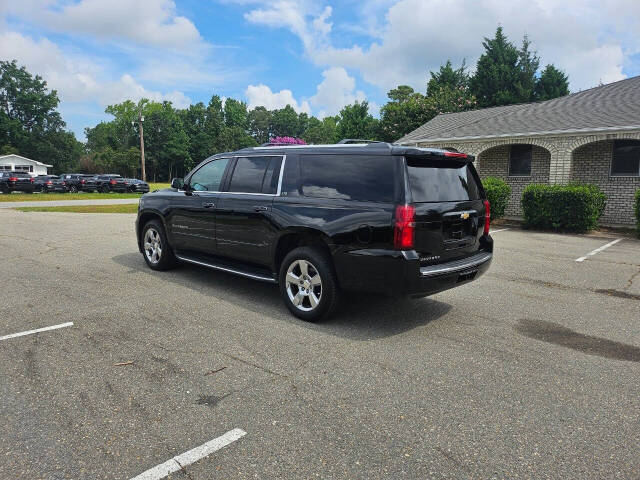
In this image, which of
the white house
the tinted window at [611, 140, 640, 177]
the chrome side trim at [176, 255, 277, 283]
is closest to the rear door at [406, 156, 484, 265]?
the chrome side trim at [176, 255, 277, 283]

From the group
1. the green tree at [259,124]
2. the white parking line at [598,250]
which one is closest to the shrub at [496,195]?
the white parking line at [598,250]

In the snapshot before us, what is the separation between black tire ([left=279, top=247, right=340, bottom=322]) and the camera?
15.4ft

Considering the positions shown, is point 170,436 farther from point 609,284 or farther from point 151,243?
point 609,284

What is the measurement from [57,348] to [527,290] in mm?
5633

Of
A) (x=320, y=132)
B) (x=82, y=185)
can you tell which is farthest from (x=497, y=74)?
(x=320, y=132)

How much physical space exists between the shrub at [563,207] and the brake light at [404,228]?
10617mm

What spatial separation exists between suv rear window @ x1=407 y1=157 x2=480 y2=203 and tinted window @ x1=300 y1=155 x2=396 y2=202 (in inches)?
9.2

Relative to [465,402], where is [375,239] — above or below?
above

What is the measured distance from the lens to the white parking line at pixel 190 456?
7.92 ft

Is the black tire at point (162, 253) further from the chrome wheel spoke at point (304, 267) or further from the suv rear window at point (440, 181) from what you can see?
the suv rear window at point (440, 181)

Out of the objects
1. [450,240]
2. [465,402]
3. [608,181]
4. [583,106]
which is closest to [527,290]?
[450,240]

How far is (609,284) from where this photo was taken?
6.95 meters

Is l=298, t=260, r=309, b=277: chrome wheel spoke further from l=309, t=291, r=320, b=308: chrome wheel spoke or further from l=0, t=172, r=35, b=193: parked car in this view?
l=0, t=172, r=35, b=193: parked car

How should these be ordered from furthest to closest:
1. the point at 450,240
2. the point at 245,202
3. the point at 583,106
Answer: the point at 583,106, the point at 245,202, the point at 450,240
